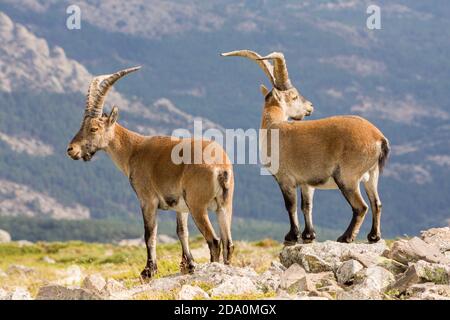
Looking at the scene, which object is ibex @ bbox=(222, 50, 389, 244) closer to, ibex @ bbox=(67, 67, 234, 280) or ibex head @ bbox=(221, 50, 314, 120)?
ibex head @ bbox=(221, 50, 314, 120)

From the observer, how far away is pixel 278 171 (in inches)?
837

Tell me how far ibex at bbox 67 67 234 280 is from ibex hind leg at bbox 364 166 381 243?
326 centimetres

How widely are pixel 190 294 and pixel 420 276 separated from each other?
351 cm

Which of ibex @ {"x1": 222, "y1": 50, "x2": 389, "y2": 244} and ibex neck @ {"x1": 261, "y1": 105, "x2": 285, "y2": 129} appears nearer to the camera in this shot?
ibex @ {"x1": 222, "y1": 50, "x2": 389, "y2": 244}

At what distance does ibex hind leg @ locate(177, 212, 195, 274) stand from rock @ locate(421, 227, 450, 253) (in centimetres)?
466

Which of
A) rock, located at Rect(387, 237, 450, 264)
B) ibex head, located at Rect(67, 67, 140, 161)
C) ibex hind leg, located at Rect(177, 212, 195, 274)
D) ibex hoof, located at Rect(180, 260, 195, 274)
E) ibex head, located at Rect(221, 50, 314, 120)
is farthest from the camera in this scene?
ibex head, located at Rect(221, 50, 314, 120)

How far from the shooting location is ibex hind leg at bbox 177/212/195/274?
63.6 ft

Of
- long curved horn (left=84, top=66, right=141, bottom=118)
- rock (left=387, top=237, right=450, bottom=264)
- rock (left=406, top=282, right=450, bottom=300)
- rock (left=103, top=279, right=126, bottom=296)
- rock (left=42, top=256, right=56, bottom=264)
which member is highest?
long curved horn (left=84, top=66, right=141, bottom=118)

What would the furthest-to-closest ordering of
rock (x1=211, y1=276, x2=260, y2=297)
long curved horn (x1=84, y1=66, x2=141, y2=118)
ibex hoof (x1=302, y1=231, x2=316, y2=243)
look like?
ibex hoof (x1=302, y1=231, x2=316, y2=243) → long curved horn (x1=84, y1=66, x2=141, y2=118) → rock (x1=211, y1=276, x2=260, y2=297)

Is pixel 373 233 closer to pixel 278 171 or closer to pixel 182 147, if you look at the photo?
pixel 278 171

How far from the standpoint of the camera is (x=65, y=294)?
14.8 meters

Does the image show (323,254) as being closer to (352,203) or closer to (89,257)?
(352,203)

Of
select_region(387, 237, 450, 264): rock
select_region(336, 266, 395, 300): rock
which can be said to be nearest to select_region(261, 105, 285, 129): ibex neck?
select_region(387, 237, 450, 264): rock

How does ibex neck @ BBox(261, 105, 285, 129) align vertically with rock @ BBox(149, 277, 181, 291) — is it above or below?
above
